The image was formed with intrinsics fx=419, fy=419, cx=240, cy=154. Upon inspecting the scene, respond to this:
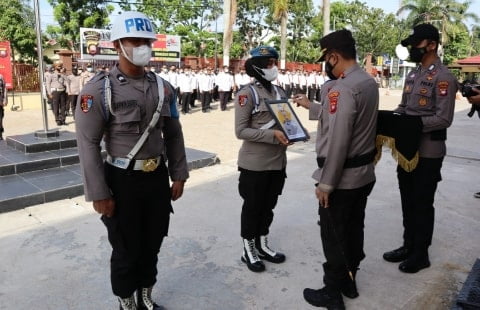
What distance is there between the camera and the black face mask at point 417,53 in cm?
304

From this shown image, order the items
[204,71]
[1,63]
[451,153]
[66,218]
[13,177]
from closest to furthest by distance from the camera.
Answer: [66,218] < [13,177] < [451,153] < [1,63] < [204,71]

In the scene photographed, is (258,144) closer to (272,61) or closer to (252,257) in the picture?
(272,61)

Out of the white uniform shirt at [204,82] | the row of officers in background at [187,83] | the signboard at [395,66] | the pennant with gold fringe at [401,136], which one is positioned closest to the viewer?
the pennant with gold fringe at [401,136]

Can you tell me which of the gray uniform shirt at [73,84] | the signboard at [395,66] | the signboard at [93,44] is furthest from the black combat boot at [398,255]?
the signboard at [395,66]

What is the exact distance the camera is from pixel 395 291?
2.89 m

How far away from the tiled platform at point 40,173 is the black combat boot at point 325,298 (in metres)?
3.23

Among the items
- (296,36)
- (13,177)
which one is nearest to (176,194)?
(13,177)

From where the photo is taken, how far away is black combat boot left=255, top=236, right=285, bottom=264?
3.28 meters

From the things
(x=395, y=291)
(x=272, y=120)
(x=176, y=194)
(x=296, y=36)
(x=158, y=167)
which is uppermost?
(x=296, y=36)

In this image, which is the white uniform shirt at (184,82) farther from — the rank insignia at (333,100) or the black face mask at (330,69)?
the rank insignia at (333,100)

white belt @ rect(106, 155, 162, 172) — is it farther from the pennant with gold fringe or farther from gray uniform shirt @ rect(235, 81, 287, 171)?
the pennant with gold fringe

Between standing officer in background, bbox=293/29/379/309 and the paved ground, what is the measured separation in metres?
0.33

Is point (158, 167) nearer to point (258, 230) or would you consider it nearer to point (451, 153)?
point (258, 230)

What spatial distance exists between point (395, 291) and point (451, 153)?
5701mm
